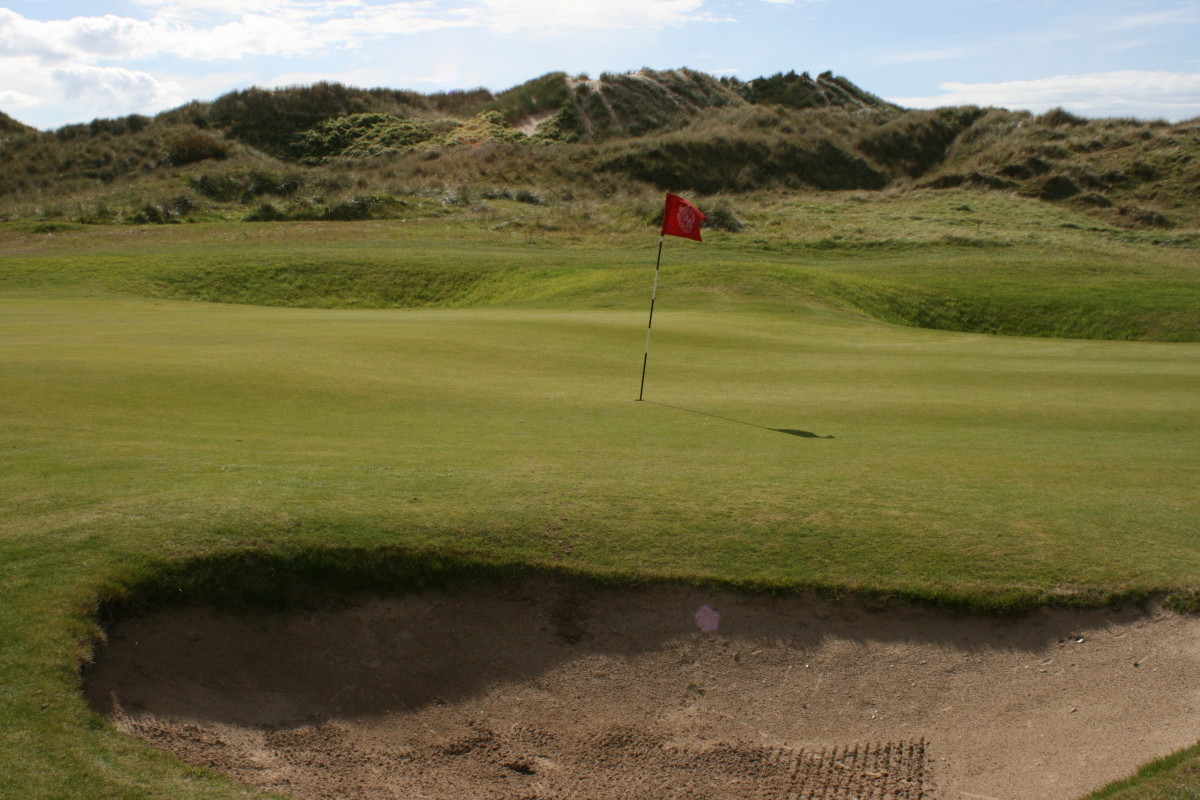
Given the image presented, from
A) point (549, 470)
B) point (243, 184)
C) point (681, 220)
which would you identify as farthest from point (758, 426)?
point (243, 184)

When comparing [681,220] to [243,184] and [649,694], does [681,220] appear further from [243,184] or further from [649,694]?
[243,184]

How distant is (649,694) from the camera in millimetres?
6910

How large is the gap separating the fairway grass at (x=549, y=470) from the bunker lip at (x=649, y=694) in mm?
354

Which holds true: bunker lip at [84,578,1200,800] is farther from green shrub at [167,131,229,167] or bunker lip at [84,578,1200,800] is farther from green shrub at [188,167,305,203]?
green shrub at [167,131,229,167]

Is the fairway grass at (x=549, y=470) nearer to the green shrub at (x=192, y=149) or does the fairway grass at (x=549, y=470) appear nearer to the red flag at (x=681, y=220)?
the red flag at (x=681, y=220)

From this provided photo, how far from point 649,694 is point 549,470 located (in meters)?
3.54

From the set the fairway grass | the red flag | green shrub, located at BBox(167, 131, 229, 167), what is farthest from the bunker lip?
green shrub, located at BBox(167, 131, 229, 167)

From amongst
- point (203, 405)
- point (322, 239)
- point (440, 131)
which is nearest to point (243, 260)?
point (322, 239)

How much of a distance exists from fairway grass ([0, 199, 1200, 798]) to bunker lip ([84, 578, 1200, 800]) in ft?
1.16

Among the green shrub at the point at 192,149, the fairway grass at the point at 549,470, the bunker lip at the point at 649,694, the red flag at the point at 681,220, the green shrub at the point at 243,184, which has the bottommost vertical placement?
the bunker lip at the point at 649,694

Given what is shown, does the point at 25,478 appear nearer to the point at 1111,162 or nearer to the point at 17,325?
the point at 17,325

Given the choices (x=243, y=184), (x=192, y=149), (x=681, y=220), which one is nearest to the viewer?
(x=681, y=220)

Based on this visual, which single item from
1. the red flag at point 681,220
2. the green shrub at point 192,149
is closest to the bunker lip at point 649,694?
the red flag at point 681,220

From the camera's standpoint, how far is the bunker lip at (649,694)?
6.01 meters
